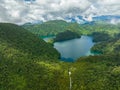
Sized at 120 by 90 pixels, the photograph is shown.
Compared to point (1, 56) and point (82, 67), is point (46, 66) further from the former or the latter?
point (1, 56)

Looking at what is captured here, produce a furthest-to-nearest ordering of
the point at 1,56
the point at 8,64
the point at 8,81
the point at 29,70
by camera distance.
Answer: the point at 1,56
the point at 8,64
the point at 29,70
the point at 8,81

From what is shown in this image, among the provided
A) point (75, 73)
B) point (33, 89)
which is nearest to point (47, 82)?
point (33, 89)

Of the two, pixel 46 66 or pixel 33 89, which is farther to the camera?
pixel 46 66

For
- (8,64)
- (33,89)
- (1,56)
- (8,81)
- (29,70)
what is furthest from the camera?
(1,56)

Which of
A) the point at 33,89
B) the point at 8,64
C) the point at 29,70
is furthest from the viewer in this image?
the point at 8,64

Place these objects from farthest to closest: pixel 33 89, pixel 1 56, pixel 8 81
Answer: pixel 1 56 → pixel 8 81 → pixel 33 89

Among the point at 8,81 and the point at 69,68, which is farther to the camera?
the point at 69,68

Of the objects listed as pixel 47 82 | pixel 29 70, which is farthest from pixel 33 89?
pixel 29 70

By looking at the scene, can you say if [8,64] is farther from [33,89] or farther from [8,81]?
[33,89]
